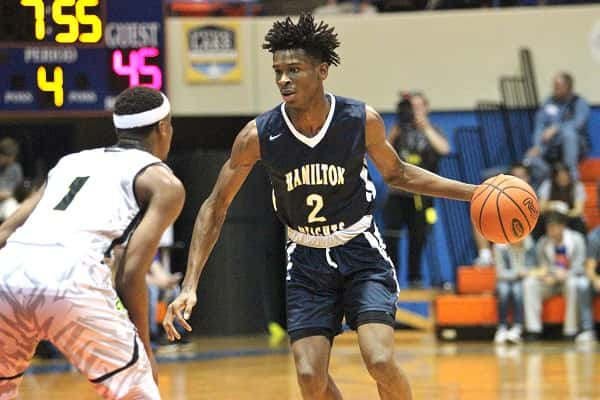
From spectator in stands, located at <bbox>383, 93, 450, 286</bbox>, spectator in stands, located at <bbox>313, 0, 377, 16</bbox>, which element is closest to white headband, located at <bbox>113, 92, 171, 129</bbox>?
spectator in stands, located at <bbox>383, 93, 450, 286</bbox>

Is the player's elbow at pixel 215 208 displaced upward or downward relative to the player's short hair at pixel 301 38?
downward

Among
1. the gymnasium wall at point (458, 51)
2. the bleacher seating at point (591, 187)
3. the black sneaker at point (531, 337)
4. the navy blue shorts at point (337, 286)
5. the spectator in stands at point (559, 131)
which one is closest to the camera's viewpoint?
the navy blue shorts at point (337, 286)

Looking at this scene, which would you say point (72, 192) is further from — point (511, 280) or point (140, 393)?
point (511, 280)

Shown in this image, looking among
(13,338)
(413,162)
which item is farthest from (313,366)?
(413,162)

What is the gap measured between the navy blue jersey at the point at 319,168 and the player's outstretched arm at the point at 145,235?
1.26 m

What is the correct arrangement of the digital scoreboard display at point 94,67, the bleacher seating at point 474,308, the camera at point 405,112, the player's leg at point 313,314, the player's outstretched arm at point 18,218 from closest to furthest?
the player's outstretched arm at point 18,218 → the player's leg at point 313,314 → the digital scoreboard display at point 94,67 → the bleacher seating at point 474,308 → the camera at point 405,112

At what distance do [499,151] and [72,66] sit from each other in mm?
6890

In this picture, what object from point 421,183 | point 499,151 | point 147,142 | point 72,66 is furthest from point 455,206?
point 147,142

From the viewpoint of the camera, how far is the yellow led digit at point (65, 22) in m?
10.5

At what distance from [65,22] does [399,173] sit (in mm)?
5254

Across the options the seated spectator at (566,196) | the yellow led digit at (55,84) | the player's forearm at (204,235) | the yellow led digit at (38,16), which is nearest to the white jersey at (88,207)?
the player's forearm at (204,235)

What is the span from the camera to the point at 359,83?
16234 millimetres

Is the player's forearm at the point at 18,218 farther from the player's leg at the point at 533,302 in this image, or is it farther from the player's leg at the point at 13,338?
the player's leg at the point at 533,302

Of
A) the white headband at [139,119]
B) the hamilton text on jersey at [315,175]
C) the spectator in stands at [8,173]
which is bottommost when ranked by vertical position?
the spectator in stands at [8,173]
